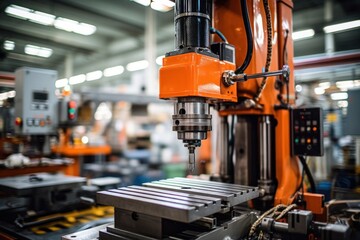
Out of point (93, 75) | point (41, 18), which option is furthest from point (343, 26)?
point (93, 75)

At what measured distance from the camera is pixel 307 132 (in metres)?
1.53

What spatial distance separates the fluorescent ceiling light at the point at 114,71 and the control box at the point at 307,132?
8.44 m

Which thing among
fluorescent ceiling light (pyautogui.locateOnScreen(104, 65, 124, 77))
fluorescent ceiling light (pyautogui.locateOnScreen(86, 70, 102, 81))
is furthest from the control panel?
fluorescent ceiling light (pyautogui.locateOnScreen(86, 70, 102, 81))

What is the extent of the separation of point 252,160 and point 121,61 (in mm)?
8518

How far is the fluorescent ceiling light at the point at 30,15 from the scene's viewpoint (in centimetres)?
468

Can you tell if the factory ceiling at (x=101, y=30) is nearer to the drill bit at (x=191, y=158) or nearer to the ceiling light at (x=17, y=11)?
the ceiling light at (x=17, y=11)

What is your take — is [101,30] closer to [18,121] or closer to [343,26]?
[343,26]

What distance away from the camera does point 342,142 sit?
17.8 feet

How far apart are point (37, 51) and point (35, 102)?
16.0 ft

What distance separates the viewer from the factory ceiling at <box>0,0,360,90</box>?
17.4 feet

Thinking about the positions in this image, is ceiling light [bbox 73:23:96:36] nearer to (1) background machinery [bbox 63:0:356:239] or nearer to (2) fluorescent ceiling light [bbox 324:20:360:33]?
(2) fluorescent ceiling light [bbox 324:20:360:33]

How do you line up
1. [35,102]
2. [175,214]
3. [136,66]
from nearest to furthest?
1. [175,214]
2. [35,102]
3. [136,66]

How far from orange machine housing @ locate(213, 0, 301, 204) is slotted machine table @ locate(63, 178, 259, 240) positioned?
42cm

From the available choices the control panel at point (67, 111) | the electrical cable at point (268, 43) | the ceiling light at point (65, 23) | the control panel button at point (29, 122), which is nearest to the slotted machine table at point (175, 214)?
the electrical cable at point (268, 43)
